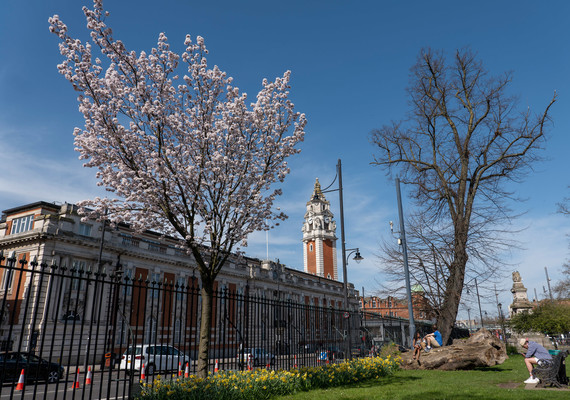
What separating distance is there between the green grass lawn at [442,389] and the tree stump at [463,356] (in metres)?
0.96

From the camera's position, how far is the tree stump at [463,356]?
15219 mm

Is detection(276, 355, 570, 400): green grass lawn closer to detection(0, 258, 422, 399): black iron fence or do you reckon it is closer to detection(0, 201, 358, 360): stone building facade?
detection(0, 258, 422, 399): black iron fence

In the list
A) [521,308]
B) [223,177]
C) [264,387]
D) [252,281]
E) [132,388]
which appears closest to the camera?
[132,388]

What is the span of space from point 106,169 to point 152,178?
1335 millimetres

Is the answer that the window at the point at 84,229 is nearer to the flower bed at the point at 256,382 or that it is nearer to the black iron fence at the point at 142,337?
the black iron fence at the point at 142,337

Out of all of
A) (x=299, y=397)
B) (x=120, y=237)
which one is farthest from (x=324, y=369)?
Answer: (x=120, y=237)

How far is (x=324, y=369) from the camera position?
1210 cm

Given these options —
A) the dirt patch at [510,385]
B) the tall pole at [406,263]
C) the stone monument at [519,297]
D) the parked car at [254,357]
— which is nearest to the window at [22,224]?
the parked car at [254,357]

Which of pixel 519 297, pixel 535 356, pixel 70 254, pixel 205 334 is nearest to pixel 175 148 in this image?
pixel 205 334

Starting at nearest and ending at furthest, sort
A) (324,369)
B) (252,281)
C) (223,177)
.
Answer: (223,177), (324,369), (252,281)

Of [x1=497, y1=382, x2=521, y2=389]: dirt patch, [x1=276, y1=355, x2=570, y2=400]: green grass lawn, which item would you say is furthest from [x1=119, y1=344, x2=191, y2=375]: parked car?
[x1=497, y1=382, x2=521, y2=389]: dirt patch

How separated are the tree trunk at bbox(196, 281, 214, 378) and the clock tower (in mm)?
76198

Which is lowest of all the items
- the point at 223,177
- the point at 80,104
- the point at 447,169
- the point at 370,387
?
the point at 370,387

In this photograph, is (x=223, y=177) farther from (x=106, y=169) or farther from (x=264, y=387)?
(x=264, y=387)
